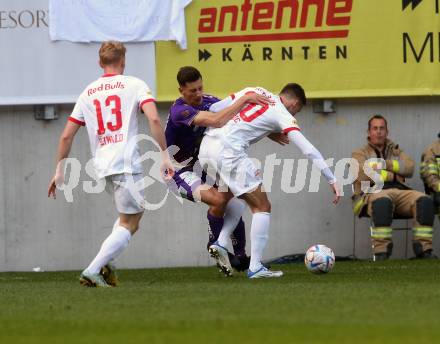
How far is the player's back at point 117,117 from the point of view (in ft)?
33.6

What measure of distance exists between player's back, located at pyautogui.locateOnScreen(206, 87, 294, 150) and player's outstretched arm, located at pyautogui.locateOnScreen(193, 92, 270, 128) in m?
0.14

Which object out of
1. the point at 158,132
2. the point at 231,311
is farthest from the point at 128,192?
the point at 231,311

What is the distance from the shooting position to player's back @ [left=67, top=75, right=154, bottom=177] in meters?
10.2

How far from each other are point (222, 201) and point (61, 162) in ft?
7.03

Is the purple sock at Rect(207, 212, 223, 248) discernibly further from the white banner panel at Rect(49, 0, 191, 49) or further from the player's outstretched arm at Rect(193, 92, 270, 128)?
the white banner panel at Rect(49, 0, 191, 49)

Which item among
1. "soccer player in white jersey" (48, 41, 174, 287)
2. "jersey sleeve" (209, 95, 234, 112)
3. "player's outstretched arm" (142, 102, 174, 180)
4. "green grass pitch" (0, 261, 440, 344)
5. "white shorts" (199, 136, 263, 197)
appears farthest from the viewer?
"jersey sleeve" (209, 95, 234, 112)

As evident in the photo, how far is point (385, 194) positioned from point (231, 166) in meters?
3.63

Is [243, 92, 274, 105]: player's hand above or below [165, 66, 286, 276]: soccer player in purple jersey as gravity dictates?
above

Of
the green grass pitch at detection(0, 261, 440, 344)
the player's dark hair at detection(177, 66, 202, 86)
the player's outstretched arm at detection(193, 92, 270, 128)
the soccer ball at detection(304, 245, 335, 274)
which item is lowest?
the green grass pitch at detection(0, 261, 440, 344)

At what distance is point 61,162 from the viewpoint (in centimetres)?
1029

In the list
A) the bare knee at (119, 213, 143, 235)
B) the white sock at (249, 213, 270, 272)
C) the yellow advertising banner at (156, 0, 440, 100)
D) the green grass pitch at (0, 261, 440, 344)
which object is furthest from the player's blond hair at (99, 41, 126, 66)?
the yellow advertising banner at (156, 0, 440, 100)

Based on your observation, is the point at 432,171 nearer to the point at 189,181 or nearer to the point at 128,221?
the point at 189,181

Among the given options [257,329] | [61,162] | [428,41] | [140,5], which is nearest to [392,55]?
[428,41]

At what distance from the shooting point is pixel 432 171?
1496 cm
